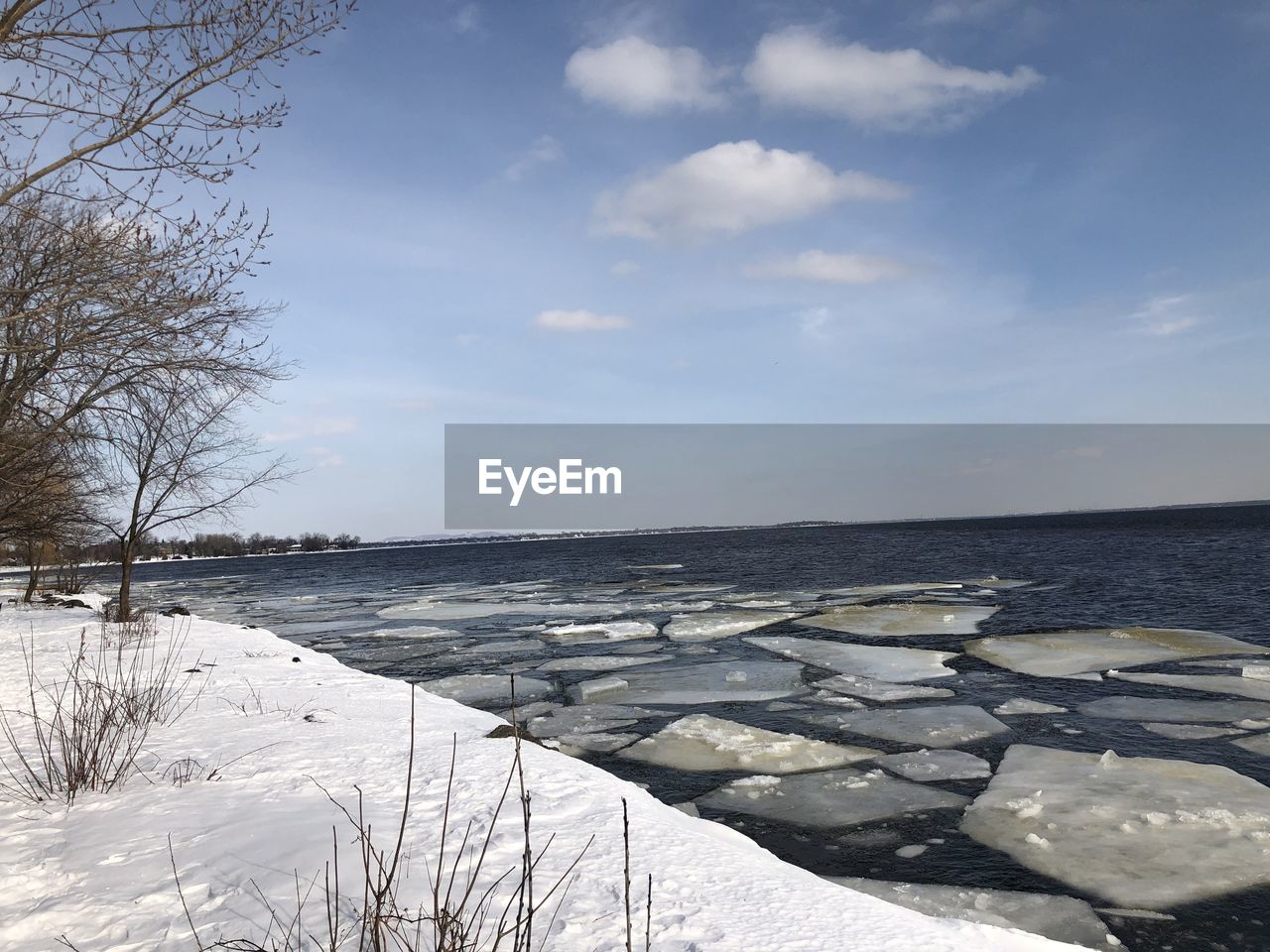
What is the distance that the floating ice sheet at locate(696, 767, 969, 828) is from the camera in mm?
5125

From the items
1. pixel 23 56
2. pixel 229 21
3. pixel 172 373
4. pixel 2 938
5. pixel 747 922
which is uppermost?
pixel 229 21

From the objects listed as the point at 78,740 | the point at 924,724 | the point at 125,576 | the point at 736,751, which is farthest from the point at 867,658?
the point at 125,576

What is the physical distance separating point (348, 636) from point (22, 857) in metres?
13.6

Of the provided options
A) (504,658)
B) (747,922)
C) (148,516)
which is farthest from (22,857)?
(148,516)

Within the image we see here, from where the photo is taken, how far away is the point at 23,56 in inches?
122

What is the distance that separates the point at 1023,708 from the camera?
8.08m

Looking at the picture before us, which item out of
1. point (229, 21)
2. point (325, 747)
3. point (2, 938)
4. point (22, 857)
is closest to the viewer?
point (2, 938)

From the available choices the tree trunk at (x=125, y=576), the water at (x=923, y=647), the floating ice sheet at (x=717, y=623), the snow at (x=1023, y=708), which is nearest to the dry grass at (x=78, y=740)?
the water at (x=923, y=647)

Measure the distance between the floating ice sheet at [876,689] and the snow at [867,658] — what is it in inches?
11.7

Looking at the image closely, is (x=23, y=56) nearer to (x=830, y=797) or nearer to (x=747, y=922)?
(x=747, y=922)

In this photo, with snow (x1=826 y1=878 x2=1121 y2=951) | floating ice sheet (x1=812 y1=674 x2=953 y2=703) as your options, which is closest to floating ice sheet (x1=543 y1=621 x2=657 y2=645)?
floating ice sheet (x1=812 y1=674 x2=953 y2=703)

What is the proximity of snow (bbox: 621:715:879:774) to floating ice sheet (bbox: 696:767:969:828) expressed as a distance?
290mm

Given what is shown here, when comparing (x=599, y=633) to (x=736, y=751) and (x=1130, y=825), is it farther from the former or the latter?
(x=1130, y=825)

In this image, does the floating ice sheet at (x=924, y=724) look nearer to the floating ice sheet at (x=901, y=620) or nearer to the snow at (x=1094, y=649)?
the snow at (x=1094, y=649)
